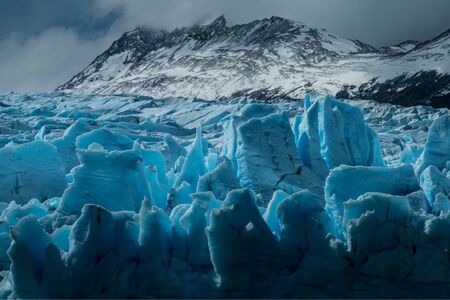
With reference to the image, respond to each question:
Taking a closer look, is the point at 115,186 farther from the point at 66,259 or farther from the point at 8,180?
the point at 8,180

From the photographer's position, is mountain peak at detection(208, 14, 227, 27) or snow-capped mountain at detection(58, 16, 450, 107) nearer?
snow-capped mountain at detection(58, 16, 450, 107)

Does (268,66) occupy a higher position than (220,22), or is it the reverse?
(220,22)

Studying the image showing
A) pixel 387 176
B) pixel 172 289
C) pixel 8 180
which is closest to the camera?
pixel 172 289

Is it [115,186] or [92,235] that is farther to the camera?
[115,186]

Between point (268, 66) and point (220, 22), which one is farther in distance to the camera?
point (220, 22)

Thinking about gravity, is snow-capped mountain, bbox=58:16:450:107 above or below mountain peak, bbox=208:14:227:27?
below

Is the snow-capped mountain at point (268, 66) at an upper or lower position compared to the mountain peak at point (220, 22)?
lower

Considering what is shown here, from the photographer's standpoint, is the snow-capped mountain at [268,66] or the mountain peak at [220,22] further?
the mountain peak at [220,22]

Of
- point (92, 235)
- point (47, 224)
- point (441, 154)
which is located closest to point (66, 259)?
point (92, 235)
